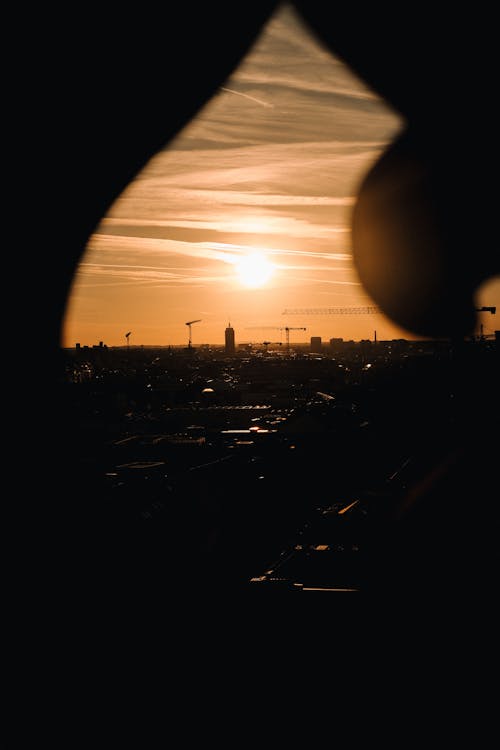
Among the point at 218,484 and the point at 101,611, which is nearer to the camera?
the point at 101,611

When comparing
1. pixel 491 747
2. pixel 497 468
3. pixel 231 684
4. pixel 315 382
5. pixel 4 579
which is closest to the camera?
pixel 491 747

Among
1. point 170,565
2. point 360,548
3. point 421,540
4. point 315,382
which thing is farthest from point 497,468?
point 315,382

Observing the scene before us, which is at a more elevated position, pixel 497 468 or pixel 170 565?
pixel 497 468

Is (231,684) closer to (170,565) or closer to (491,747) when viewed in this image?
(491,747)

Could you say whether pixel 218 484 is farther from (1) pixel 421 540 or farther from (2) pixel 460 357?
(2) pixel 460 357

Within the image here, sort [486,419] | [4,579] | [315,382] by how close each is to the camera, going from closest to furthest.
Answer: [4,579] → [486,419] → [315,382]

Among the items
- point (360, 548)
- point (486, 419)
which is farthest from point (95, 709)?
point (486, 419)

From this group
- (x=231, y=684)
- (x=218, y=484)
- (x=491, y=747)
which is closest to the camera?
(x=491, y=747)

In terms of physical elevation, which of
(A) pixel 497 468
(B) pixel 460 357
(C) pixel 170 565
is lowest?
(C) pixel 170 565

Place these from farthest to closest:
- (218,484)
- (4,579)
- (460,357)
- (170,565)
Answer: (460,357)
(218,484)
(170,565)
(4,579)
